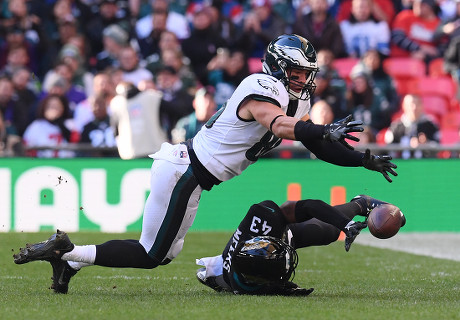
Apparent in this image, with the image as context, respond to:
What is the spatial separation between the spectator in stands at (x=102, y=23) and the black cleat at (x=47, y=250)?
9.21 metres

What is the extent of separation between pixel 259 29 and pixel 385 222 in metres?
9.41

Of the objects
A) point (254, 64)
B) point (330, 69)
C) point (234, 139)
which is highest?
point (254, 64)

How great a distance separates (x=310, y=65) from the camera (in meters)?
6.52

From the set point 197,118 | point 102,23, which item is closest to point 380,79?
point 197,118

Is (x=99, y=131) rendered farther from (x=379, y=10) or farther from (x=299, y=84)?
(x=299, y=84)

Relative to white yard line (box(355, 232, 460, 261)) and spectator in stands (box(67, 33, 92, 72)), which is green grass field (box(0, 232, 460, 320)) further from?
spectator in stands (box(67, 33, 92, 72))

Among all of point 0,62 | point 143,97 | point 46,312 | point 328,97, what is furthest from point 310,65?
point 0,62

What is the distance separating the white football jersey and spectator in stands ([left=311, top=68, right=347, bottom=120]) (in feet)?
24.4

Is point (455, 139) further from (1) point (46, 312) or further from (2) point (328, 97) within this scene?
(1) point (46, 312)

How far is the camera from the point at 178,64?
1410 cm

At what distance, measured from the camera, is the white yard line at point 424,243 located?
1045 centimetres

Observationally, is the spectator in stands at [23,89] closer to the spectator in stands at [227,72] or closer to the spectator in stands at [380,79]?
the spectator in stands at [227,72]

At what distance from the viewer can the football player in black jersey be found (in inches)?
257

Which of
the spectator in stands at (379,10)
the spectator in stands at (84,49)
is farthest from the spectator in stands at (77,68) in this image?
the spectator in stands at (379,10)
